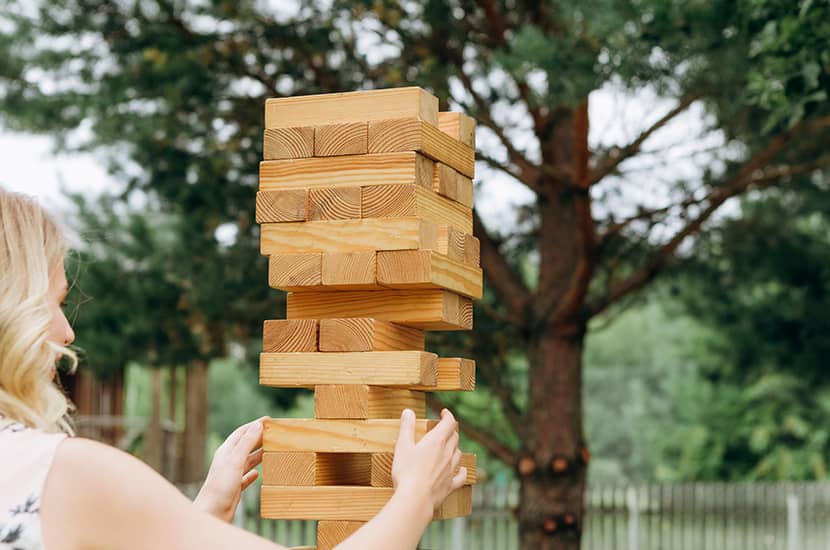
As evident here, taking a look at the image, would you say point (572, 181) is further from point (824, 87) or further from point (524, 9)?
point (824, 87)

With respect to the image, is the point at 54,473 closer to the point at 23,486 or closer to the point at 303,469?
the point at 23,486

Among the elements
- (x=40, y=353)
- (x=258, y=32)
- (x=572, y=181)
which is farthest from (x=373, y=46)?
(x=40, y=353)

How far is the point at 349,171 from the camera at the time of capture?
2.23 m

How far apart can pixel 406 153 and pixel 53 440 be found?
3.43 ft

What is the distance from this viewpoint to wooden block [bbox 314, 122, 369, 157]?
87.6 inches

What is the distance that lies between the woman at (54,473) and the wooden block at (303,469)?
19.0 inches

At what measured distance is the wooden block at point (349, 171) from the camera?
2.18 m

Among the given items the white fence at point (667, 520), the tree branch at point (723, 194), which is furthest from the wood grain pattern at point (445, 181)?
the white fence at point (667, 520)

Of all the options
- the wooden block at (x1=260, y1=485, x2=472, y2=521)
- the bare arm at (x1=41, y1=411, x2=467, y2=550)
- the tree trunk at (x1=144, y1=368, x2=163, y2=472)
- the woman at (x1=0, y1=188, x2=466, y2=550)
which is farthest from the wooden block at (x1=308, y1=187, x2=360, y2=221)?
the tree trunk at (x1=144, y1=368, x2=163, y2=472)

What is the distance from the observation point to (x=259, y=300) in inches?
287

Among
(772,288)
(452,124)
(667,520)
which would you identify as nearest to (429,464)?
(452,124)

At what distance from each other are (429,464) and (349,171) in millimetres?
691

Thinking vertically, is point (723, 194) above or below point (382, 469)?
above

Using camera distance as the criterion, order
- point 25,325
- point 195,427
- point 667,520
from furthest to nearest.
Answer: point 195,427 < point 667,520 < point 25,325
